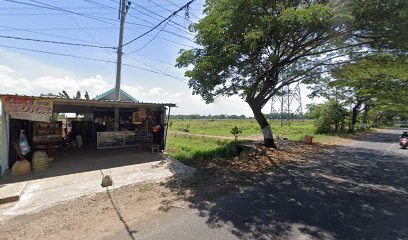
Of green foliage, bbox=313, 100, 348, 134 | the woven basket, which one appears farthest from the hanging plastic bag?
green foliage, bbox=313, 100, 348, 134

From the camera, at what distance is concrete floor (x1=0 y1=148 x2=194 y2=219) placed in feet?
17.6

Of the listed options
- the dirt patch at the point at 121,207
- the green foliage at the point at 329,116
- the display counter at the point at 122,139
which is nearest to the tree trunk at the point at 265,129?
→ the dirt patch at the point at 121,207

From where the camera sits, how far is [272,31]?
7.88 m

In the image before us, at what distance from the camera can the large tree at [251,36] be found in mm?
6930

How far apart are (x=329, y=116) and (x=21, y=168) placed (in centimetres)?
2953

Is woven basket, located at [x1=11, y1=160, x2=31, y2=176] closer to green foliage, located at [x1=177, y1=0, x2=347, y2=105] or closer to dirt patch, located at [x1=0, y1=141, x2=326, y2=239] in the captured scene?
dirt patch, located at [x1=0, y1=141, x2=326, y2=239]

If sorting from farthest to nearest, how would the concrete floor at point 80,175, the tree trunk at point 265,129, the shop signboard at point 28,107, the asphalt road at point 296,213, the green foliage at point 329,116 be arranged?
1. the green foliage at point 329,116
2. the tree trunk at point 265,129
3. the shop signboard at point 28,107
4. the concrete floor at point 80,175
5. the asphalt road at point 296,213

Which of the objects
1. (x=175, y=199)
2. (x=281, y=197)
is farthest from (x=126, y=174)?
(x=281, y=197)

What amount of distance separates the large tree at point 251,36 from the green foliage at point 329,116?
18.5 m

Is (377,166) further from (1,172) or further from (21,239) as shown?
(1,172)

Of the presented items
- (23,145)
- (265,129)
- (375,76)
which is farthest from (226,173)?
(375,76)

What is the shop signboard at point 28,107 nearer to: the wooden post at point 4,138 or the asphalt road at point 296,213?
the wooden post at point 4,138

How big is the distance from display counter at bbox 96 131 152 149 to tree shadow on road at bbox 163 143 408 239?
17.2 feet

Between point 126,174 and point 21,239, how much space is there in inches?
148
